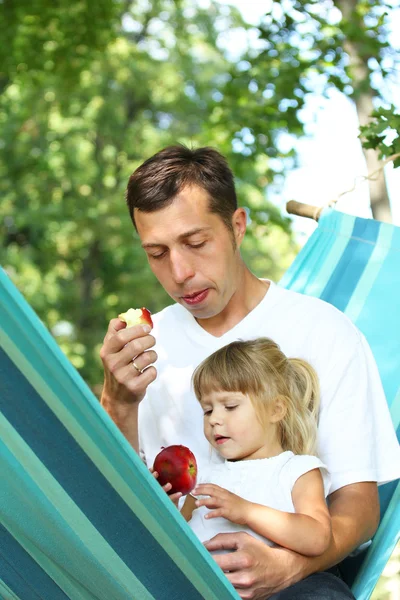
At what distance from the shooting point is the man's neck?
2238 millimetres

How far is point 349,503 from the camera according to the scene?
74.8 inches

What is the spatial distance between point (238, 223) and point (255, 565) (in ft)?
2.97

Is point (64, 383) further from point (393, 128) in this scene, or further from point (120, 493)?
point (393, 128)

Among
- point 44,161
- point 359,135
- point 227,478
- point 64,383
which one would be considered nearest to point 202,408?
point 227,478

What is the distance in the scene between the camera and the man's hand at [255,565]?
5.36 ft

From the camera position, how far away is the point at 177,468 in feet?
6.40

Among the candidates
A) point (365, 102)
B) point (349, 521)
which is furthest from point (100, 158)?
point (349, 521)

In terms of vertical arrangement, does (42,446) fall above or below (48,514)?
above

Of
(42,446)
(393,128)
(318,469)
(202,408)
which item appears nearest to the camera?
(42,446)

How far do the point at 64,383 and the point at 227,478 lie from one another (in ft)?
2.40

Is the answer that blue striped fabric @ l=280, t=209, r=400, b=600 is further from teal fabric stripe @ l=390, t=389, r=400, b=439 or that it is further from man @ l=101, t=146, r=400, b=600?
man @ l=101, t=146, r=400, b=600

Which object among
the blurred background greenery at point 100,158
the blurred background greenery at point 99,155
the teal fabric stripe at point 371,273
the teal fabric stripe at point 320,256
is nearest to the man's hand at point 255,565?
the teal fabric stripe at point 371,273

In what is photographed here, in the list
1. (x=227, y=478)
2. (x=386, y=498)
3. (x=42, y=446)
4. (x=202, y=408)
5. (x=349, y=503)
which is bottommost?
(x=386, y=498)

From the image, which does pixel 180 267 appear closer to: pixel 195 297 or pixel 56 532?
pixel 195 297
